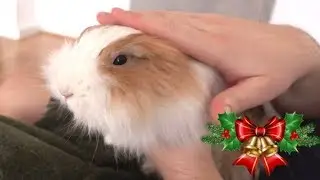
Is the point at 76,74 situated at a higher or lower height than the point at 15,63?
higher

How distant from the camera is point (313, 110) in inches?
31.6

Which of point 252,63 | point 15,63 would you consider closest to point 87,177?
point 252,63

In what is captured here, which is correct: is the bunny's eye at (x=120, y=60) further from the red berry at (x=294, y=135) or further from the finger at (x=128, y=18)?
the red berry at (x=294, y=135)

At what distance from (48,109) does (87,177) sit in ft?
0.85

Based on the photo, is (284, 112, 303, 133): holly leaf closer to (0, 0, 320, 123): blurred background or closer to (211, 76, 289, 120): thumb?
(211, 76, 289, 120): thumb

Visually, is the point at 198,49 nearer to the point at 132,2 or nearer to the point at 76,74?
the point at 76,74

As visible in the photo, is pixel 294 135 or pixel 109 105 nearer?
pixel 294 135

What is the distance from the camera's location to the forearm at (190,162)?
676 mm

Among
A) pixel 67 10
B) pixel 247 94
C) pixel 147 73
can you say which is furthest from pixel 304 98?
pixel 67 10

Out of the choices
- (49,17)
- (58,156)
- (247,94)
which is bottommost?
(49,17)

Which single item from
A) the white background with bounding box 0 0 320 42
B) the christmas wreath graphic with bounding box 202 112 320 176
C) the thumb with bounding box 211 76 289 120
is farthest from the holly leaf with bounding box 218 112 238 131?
the white background with bounding box 0 0 320 42

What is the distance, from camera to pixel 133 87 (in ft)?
2.01

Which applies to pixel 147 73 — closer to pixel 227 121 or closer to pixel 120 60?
pixel 120 60

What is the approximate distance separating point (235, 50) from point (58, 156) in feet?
0.85
